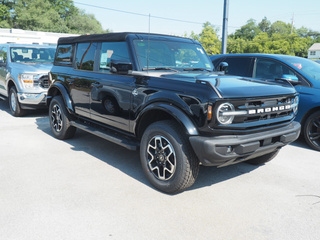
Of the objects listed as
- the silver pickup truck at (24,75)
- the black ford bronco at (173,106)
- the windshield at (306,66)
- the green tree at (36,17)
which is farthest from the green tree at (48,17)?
the black ford bronco at (173,106)

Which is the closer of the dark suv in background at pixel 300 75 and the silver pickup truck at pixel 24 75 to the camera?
the dark suv in background at pixel 300 75

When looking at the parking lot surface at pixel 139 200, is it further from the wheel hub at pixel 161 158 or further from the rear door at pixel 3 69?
the rear door at pixel 3 69

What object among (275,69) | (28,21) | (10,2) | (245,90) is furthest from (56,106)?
(10,2)

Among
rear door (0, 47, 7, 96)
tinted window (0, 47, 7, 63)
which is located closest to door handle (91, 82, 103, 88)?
rear door (0, 47, 7, 96)

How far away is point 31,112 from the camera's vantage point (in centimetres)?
889

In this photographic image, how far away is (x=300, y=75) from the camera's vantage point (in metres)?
5.63

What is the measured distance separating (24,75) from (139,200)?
563 cm

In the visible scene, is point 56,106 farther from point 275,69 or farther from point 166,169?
point 275,69

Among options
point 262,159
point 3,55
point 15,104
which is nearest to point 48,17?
point 3,55

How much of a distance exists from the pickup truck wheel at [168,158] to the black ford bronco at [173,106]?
0.04 feet

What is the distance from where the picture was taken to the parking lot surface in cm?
284

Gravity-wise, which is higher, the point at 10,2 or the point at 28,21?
the point at 10,2

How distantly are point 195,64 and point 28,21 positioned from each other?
56207mm

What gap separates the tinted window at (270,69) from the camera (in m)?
5.85
